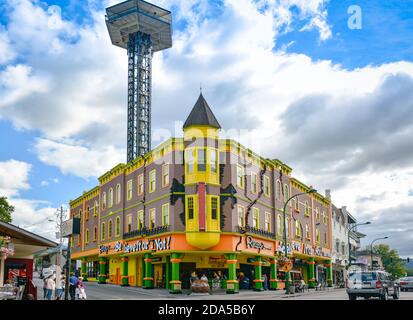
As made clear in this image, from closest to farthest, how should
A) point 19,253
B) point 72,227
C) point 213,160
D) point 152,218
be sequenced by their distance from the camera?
point 72,227 < point 19,253 < point 213,160 < point 152,218

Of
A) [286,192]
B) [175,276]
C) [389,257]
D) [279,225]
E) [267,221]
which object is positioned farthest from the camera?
[389,257]

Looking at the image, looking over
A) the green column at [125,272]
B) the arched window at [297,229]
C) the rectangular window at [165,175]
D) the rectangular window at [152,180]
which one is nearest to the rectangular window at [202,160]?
the rectangular window at [165,175]

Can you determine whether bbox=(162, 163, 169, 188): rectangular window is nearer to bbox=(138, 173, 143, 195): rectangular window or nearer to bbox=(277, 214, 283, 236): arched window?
bbox=(138, 173, 143, 195): rectangular window

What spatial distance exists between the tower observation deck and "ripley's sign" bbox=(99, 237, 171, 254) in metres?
36.9

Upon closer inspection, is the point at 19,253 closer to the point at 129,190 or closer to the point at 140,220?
the point at 140,220

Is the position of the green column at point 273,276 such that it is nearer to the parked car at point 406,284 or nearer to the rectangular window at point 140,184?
the parked car at point 406,284

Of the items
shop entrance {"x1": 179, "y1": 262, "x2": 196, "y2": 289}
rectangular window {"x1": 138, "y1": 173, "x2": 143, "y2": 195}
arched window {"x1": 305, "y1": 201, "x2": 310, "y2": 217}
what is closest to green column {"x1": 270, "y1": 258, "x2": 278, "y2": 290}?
shop entrance {"x1": 179, "y1": 262, "x2": 196, "y2": 289}

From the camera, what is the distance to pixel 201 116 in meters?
40.7

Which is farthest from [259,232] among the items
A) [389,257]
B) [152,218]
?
[389,257]

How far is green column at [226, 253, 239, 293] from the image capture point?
38.7 meters

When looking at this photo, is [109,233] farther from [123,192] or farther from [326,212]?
[326,212]

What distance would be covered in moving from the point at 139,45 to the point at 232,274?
62599 mm

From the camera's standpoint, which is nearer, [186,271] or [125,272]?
[186,271]

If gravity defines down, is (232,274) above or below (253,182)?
below
